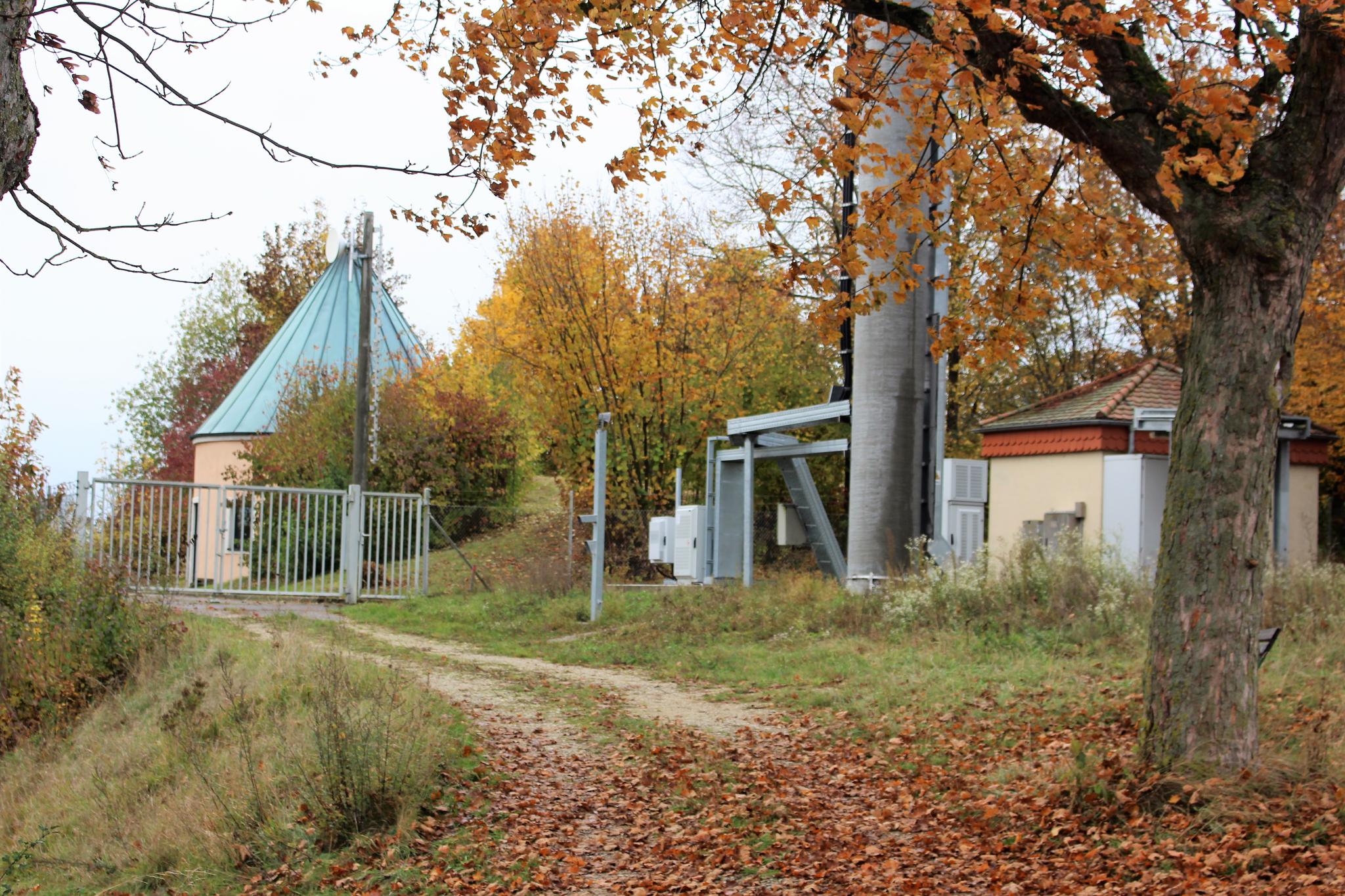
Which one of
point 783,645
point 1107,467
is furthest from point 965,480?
point 783,645

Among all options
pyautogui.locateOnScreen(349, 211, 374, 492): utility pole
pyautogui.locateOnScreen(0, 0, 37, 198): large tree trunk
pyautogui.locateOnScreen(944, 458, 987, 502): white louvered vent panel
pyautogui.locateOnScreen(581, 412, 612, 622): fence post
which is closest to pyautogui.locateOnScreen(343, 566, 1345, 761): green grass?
pyautogui.locateOnScreen(581, 412, 612, 622): fence post

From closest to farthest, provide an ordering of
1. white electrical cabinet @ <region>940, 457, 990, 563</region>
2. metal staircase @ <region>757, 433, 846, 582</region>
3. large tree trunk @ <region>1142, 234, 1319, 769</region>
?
large tree trunk @ <region>1142, 234, 1319, 769</region> → white electrical cabinet @ <region>940, 457, 990, 563</region> → metal staircase @ <region>757, 433, 846, 582</region>

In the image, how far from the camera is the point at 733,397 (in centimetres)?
2738

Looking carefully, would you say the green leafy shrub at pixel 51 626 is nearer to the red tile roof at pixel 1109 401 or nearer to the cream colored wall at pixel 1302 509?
the red tile roof at pixel 1109 401

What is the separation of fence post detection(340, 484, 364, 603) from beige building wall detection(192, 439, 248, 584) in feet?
6.33

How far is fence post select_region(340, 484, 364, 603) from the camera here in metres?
21.9

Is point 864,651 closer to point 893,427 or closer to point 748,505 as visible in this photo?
point 893,427

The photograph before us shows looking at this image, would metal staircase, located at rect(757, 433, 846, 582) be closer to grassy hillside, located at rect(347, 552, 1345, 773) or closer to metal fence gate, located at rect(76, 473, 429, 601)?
grassy hillside, located at rect(347, 552, 1345, 773)

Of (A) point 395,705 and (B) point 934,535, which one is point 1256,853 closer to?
(A) point 395,705

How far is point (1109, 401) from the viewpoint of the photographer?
1744 cm

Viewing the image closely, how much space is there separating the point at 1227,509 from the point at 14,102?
5998mm

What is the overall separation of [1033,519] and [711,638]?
5.27 metres

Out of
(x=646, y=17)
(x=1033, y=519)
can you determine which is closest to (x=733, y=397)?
(x=1033, y=519)

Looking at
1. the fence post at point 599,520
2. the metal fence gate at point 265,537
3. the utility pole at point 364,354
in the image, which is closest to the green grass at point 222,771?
the fence post at point 599,520
